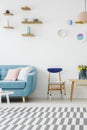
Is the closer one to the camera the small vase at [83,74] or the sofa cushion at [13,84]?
the sofa cushion at [13,84]

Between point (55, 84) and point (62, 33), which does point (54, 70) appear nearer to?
point (55, 84)

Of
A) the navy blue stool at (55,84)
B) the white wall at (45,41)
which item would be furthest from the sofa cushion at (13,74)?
the navy blue stool at (55,84)

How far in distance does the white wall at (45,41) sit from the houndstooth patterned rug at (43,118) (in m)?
1.90

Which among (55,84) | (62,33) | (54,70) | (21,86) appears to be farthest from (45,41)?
(21,86)

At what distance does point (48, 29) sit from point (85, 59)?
1252mm

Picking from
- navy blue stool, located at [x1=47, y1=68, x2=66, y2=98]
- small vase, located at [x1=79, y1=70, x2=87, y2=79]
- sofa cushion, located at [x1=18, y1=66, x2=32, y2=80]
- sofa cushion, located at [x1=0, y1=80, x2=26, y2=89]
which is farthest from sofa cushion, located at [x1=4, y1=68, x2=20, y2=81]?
small vase, located at [x1=79, y1=70, x2=87, y2=79]

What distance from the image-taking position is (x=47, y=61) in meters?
7.29

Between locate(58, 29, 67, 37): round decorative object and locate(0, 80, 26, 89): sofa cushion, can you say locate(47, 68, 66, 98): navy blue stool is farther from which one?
locate(58, 29, 67, 37): round decorative object

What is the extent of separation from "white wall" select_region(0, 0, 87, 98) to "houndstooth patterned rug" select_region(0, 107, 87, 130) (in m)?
1.90

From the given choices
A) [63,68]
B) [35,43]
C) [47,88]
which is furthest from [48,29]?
[47,88]

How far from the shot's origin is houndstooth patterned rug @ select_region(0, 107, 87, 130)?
4043 mm

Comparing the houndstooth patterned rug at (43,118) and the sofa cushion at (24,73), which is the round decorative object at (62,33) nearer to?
the sofa cushion at (24,73)

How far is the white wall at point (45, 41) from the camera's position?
7.17 metres

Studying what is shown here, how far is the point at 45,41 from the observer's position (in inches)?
287
